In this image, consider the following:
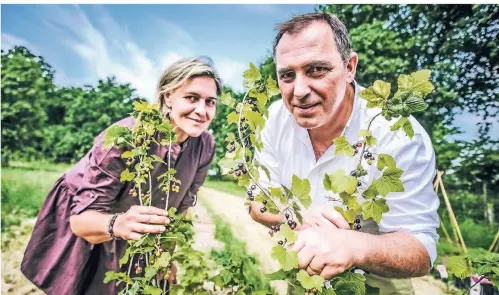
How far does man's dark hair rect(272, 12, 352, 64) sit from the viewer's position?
115 cm

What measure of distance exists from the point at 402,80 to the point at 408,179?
398 millimetres

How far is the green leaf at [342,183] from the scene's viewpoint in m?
0.82

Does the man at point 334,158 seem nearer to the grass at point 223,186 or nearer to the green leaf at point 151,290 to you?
the green leaf at point 151,290

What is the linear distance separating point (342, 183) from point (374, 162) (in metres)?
0.41

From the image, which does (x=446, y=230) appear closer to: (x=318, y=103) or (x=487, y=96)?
(x=487, y=96)

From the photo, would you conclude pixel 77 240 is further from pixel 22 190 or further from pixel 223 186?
pixel 22 190

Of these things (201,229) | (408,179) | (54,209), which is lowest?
(201,229)

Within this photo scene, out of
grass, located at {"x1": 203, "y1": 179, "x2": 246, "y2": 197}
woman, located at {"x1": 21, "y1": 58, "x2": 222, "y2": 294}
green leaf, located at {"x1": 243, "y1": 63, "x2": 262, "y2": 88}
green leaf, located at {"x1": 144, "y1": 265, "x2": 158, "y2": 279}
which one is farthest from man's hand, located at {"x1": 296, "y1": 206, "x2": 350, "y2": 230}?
grass, located at {"x1": 203, "y1": 179, "x2": 246, "y2": 197}

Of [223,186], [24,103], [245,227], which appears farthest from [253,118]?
[24,103]

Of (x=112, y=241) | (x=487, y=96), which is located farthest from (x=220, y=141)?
(x=487, y=96)

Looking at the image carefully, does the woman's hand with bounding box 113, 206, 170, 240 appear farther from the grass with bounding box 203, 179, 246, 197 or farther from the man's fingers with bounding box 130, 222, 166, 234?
the grass with bounding box 203, 179, 246, 197

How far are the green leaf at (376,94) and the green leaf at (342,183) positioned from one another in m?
0.17

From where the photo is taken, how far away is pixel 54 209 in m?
1.66

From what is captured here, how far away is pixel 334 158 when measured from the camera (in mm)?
1341
